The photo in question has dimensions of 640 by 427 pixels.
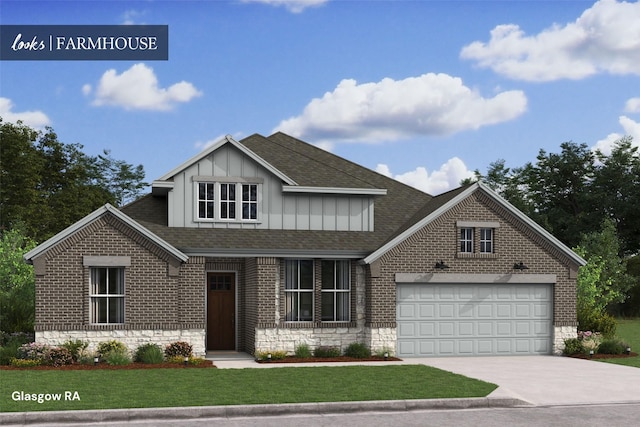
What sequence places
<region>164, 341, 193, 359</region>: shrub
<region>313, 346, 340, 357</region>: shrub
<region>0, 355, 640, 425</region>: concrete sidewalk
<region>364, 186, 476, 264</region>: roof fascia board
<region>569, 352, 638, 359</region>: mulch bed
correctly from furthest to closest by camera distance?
1. <region>569, 352, 638, 359</region>: mulch bed
2. <region>364, 186, 476, 264</region>: roof fascia board
3. <region>313, 346, 340, 357</region>: shrub
4. <region>164, 341, 193, 359</region>: shrub
5. <region>0, 355, 640, 425</region>: concrete sidewalk

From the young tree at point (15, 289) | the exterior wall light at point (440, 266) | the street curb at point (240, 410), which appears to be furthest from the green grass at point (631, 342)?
the young tree at point (15, 289)

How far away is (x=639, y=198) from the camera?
68.1 meters

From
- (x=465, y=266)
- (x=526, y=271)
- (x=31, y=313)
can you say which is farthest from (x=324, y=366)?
(x=31, y=313)

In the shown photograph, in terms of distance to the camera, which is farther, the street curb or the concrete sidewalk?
the concrete sidewalk

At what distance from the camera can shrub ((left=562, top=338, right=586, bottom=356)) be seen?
26172 mm

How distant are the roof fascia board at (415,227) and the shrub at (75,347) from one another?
28.4ft

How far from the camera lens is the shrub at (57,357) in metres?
22.0

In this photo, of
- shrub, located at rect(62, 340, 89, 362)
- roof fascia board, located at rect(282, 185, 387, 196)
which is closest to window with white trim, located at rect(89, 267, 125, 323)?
shrub, located at rect(62, 340, 89, 362)

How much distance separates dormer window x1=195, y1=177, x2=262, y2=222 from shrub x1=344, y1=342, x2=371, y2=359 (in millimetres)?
5138

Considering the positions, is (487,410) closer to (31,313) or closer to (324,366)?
(324,366)

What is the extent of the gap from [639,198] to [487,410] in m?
58.2

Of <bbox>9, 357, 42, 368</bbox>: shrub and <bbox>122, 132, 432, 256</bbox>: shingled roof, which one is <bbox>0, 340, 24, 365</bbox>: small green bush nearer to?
<bbox>9, 357, 42, 368</bbox>: shrub

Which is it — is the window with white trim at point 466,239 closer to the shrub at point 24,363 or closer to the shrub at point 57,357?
the shrub at point 57,357

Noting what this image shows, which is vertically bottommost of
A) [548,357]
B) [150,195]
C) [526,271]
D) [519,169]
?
[548,357]
